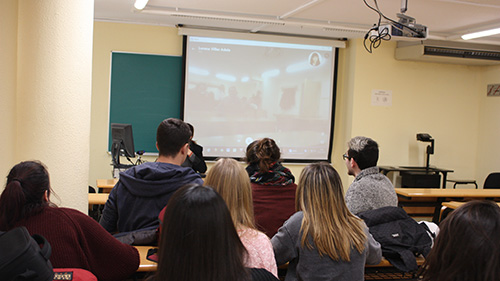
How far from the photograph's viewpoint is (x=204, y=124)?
6.64 m

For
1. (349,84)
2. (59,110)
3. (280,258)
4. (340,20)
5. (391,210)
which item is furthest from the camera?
(349,84)

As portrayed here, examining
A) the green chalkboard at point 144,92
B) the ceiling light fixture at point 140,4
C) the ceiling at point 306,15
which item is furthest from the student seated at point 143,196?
the green chalkboard at point 144,92

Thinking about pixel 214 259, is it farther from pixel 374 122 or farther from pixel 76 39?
pixel 374 122

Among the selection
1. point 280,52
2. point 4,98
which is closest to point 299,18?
point 280,52

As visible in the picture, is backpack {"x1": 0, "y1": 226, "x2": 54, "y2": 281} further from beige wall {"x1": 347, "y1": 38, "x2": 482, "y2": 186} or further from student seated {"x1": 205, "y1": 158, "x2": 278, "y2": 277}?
beige wall {"x1": 347, "y1": 38, "x2": 482, "y2": 186}

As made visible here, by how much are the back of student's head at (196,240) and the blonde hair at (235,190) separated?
29.6 inches

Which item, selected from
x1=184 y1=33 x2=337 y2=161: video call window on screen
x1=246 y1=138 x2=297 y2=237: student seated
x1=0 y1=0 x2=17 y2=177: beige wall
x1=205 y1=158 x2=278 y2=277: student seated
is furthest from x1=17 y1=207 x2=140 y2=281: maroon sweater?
x1=184 y1=33 x2=337 y2=161: video call window on screen

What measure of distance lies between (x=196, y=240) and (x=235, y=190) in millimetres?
805

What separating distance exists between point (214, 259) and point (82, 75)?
7.25ft

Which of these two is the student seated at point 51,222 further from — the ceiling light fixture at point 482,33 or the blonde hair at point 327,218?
the ceiling light fixture at point 482,33

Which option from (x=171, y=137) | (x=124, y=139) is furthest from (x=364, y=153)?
(x=124, y=139)

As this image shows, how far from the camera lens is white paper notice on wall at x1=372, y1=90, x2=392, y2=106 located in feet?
23.3

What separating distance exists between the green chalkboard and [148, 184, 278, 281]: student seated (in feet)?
17.9

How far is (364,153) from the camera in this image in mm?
3002
